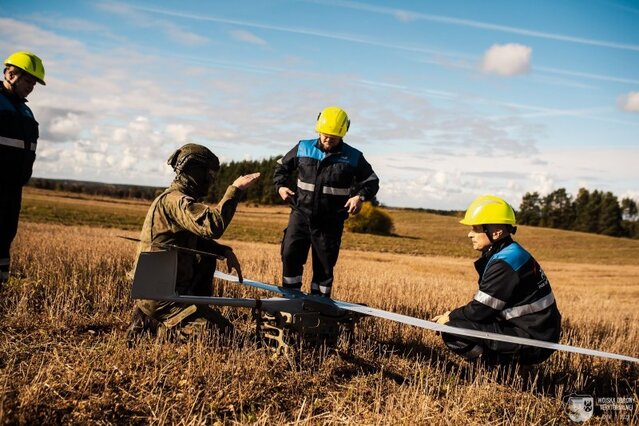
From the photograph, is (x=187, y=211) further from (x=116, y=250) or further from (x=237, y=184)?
(x=116, y=250)

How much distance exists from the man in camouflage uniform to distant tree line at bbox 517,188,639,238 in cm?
8172

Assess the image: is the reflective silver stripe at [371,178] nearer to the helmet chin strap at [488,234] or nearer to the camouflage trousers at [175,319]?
the helmet chin strap at [488,234]

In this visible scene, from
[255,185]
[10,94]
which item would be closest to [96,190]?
[255,185]

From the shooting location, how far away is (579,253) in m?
43.8

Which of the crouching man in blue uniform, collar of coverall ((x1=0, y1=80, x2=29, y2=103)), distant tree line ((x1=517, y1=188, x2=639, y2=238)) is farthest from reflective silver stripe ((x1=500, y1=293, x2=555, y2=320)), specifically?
distant tree line ((x1=517, y1=188, x2=639, y2=238))

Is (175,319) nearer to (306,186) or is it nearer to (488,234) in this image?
(306,186)

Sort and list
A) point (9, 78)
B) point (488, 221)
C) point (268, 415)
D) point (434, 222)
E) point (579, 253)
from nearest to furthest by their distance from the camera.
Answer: point (268, 415)
point (488, 221)
point (9, 78)
point (579, 253)
point (434, 222)

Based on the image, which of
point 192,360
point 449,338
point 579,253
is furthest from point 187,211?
point 579,253

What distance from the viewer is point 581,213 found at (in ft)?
257

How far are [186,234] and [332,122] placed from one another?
7.40 ft

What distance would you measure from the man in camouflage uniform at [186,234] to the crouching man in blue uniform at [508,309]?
7.34ft

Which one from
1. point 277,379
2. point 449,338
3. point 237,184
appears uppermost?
point 237,184

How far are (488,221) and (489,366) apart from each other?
1.38 meters

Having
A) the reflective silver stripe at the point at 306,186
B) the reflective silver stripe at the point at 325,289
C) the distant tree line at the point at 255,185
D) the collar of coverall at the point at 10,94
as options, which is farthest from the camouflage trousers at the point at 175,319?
the distant tree line at the point at 255,185
